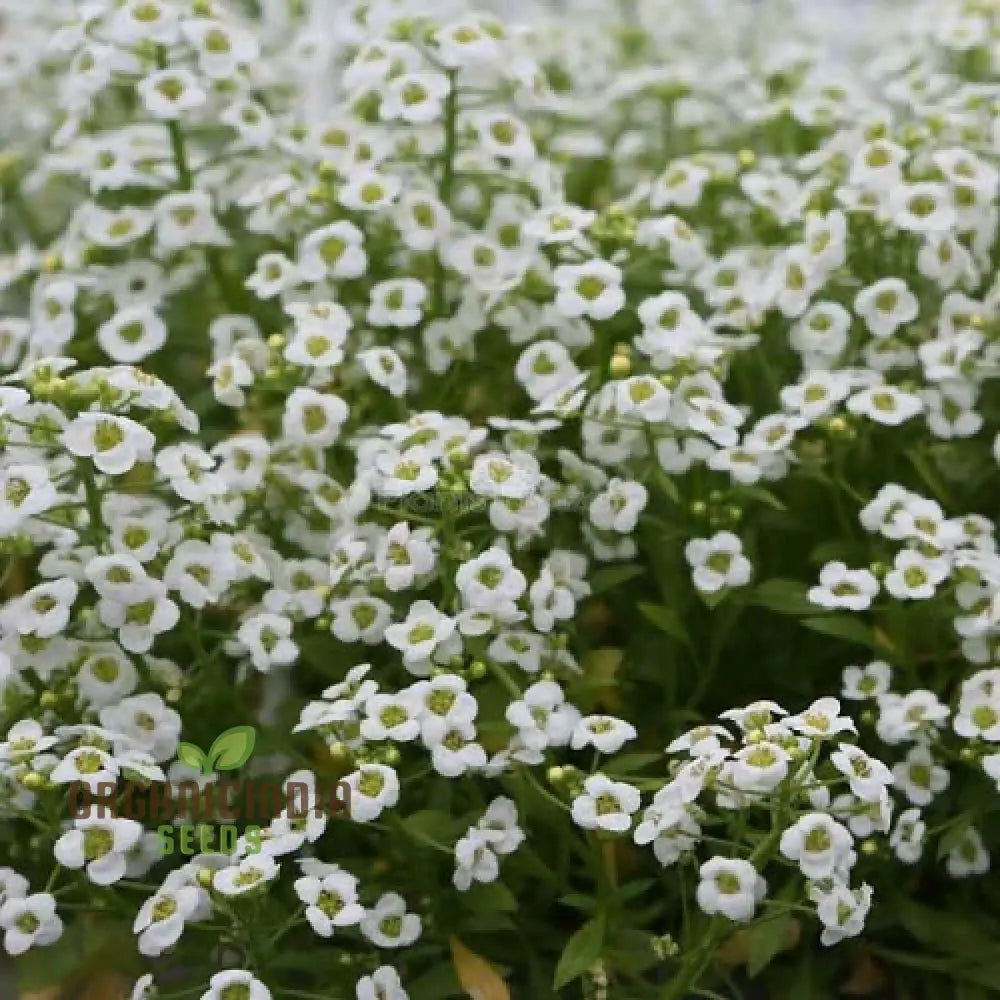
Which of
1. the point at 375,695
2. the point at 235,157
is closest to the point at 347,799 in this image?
the point at 375,695

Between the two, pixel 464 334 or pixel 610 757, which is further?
pixel 464 334

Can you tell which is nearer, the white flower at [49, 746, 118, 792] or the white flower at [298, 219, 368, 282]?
the white flower at [49, 746, 118, 792]

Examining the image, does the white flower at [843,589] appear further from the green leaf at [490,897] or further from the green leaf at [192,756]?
the green leaf at [192,756]

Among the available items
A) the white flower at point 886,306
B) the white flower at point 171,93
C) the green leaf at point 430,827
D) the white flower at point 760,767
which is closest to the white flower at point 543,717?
the green leaf at point 430,827

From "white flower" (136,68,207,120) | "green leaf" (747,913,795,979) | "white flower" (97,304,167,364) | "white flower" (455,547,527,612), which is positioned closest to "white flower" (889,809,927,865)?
"green leaf" (747,913,795,979)

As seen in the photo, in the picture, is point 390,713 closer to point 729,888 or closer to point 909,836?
point 729,888

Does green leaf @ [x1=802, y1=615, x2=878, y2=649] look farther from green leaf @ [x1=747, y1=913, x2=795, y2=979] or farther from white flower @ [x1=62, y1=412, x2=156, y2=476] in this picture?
white flower @ [x1=62, y1=412, x2=156, y2=476]

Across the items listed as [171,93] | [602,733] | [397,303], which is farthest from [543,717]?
[171,93]

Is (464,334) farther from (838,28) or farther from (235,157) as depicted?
(838,28)
